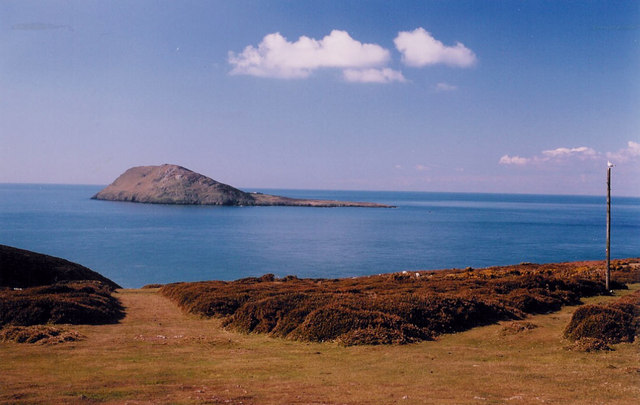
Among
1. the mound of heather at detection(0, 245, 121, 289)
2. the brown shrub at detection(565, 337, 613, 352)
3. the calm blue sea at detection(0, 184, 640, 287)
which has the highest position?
the brown shrub at detection(565, 337, 613, 352)

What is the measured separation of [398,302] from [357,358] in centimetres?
668

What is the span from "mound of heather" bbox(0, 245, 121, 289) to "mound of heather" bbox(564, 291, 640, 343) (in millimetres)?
34004

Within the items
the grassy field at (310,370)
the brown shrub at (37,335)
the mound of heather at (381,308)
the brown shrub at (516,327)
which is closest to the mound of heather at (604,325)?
the grassy field at (310,370)

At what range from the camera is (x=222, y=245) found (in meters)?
114

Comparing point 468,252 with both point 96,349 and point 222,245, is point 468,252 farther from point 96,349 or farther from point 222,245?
point 96,349

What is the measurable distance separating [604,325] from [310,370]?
464 inches

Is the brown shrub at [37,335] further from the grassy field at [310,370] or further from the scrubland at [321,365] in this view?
the grassy field at [310,370]

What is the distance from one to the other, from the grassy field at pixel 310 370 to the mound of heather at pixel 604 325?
0.68 metres

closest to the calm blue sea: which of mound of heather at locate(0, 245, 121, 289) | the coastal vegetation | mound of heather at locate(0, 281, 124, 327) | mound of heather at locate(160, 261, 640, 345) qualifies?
mound of heather at locate(0, 245, 121, 289)

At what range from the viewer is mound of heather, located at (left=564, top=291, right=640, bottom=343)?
703 inches

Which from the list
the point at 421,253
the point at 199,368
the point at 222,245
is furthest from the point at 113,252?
the point at 199,368

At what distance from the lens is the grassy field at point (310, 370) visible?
12.2 meters

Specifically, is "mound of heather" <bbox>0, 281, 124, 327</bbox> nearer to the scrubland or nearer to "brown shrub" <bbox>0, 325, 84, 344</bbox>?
the scrubland

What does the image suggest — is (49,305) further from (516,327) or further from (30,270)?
(516,327)
